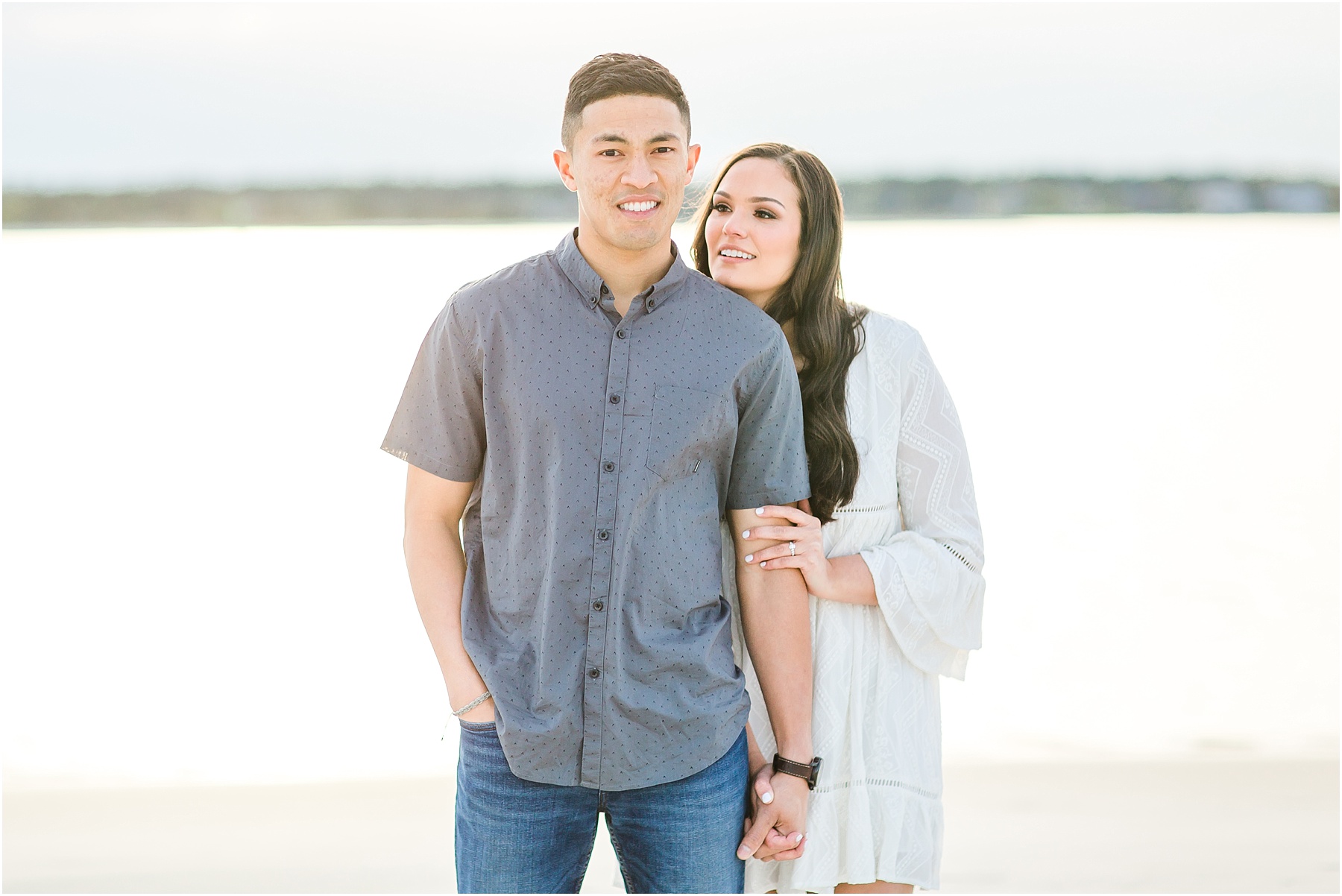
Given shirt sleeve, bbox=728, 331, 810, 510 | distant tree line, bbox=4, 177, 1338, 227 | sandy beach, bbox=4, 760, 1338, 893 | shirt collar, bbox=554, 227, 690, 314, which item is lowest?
sandy beach, bbox=4, 760, 1338, 893

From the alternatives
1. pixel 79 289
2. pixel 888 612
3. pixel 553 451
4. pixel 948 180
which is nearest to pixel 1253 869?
pixel 888 612

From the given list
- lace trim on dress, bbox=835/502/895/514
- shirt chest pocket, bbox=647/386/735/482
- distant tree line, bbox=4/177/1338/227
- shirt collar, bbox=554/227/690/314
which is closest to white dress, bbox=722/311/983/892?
lace trim on dress, bbox=835/502/895/514

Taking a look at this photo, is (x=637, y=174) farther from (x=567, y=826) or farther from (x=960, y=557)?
(x=567, y=826)

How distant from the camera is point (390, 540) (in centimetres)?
675

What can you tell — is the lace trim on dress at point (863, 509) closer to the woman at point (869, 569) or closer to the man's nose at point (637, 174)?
the woman at point (869, 569)

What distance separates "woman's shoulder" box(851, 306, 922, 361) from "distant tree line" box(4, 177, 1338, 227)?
37.2 meters

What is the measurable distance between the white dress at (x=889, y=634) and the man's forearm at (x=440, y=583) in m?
0.46

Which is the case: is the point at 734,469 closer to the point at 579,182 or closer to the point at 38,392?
the point at 579,182

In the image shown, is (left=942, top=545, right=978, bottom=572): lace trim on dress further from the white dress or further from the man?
the man

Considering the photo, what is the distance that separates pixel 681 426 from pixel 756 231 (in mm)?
517

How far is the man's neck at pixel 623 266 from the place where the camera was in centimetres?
216

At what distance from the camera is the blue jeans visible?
213cm

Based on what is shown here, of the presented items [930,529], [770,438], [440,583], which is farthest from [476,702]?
[930,529]

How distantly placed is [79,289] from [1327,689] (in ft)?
57.3
